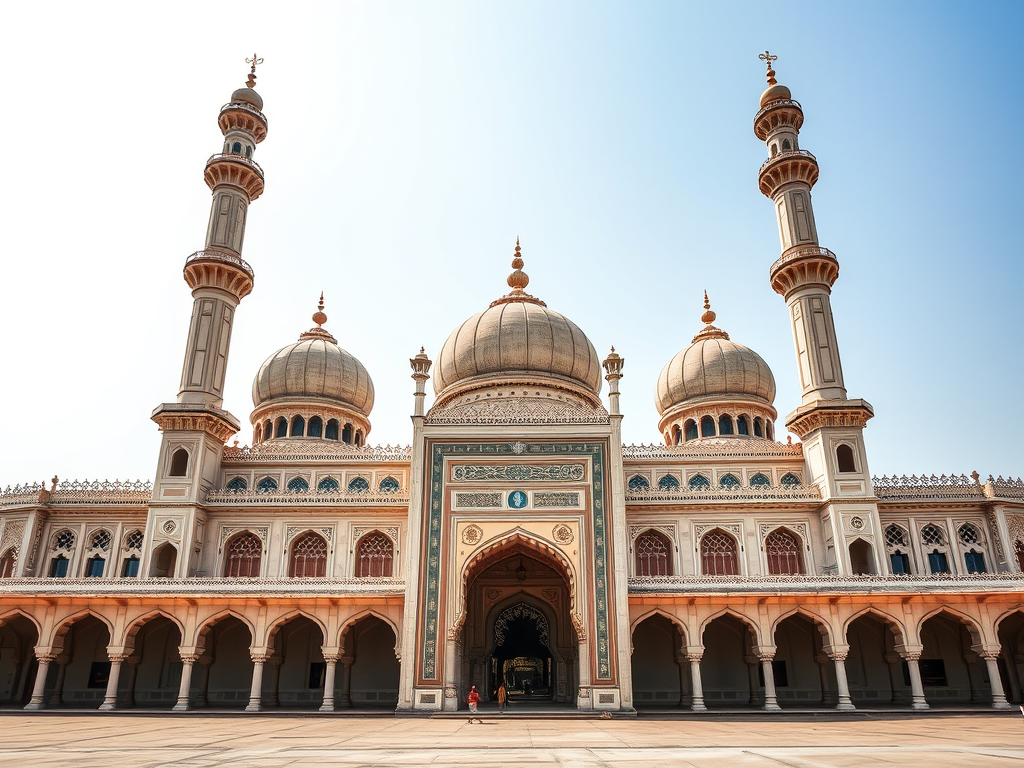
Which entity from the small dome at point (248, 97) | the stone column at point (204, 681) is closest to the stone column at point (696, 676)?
the stone column at point (204, 681)

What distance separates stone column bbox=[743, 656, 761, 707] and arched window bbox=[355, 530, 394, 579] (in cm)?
1047

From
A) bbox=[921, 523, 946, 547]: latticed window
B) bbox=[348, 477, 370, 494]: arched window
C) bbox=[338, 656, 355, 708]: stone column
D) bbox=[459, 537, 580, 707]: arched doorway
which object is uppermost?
bbox=[348, 477, 370, 494]: arched window

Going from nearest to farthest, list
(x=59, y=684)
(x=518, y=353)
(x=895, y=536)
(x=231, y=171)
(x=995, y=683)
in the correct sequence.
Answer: (x=995, y=683) → (x=59, y=684) → (x=895, y=536) → (x=518, y=353) → (x=231, y=171)

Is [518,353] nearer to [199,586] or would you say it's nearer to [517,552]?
[517,552]

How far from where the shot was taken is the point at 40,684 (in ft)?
61.9

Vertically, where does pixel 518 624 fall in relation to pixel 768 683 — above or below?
above

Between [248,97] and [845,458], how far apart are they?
25.2 meters

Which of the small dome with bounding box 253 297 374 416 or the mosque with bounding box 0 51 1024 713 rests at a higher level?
the small dome with bounding box 253 297 374 416

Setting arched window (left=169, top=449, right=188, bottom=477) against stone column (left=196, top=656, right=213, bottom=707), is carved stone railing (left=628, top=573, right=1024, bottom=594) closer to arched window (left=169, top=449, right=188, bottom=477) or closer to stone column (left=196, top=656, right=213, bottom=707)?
stone column (left=196, top=656, right=213, bottom=707)

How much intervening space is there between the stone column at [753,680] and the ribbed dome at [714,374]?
11758 mm

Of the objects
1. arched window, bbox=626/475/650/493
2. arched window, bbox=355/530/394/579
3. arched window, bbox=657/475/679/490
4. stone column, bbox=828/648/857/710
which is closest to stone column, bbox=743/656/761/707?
stone column, bbox=828/648/857/710

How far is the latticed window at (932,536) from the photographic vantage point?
24.0m

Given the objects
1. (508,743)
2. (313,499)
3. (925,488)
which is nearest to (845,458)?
(925,488)

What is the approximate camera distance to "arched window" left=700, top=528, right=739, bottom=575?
2352 centimetres
